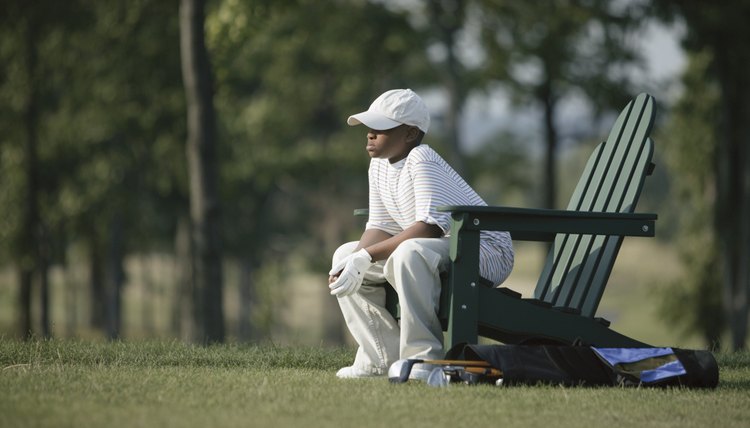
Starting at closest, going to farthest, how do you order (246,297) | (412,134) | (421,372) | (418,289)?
(421,372)
(418,289)
(412,134)
(246,297)

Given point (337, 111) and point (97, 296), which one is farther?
point (97, 296)

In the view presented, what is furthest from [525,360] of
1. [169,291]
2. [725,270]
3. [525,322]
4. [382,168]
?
[169,291]

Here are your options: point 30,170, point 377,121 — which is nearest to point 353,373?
point 377,121

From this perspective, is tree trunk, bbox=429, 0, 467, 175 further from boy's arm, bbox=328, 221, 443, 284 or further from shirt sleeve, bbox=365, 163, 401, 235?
boy's arm, bbox=328, 221, 443, 284

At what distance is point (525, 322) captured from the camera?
17.0 ft

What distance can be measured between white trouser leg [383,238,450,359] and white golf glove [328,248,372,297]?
100 millimetres

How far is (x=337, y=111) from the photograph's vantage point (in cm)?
2534

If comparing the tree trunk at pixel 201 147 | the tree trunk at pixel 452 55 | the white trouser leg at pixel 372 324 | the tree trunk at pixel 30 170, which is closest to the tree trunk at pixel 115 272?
the tree trunk at pixel 30 170

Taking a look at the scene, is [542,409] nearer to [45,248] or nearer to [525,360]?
[525,360]

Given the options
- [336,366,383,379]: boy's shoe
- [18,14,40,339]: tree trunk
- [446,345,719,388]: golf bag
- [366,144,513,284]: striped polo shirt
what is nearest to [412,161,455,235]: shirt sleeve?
[366,144,513,284]: striped polo shirt

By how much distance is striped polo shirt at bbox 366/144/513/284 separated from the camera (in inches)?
201

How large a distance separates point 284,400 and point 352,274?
931 millimetres

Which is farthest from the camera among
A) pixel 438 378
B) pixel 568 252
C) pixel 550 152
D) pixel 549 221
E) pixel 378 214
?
pixel 550 152

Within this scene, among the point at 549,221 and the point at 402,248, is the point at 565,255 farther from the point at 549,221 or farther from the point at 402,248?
the point at 402,248
